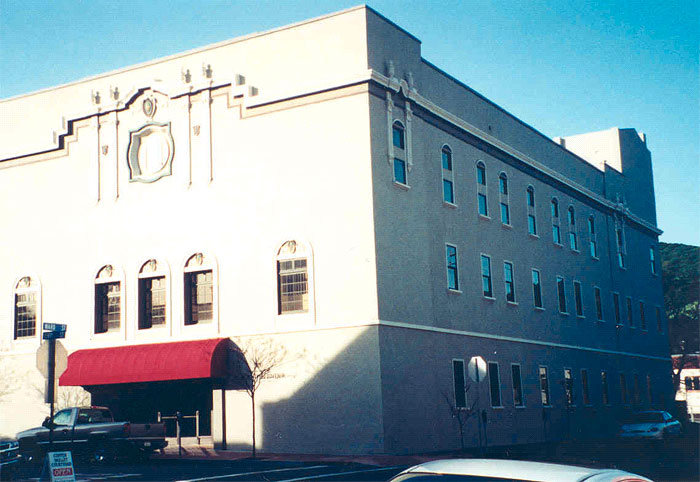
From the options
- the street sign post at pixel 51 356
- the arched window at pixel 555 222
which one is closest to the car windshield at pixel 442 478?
the street sign post at pixel 51 356

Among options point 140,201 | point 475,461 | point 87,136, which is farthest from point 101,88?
point 475,461

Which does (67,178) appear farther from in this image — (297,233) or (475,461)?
(475,461)

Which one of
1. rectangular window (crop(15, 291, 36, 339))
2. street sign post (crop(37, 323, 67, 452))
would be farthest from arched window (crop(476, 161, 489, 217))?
street sign post (crop(37, 323, 67, 452))

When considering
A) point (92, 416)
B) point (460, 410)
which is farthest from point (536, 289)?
point (92, 416)

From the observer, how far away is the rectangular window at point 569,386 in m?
43.0

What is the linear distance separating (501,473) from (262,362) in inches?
1009

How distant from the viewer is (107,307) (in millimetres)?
34562

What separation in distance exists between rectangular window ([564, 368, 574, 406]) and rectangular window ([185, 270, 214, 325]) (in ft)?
62.1

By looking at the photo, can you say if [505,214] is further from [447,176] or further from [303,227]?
[303,227]

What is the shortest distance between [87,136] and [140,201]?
3883 mm

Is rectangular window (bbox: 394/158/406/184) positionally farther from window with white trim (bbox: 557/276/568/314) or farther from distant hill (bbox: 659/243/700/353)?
distant hill (bbox: 659/243/700/353)

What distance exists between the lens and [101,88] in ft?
117

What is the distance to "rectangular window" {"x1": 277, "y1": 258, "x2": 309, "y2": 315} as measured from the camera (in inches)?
1204

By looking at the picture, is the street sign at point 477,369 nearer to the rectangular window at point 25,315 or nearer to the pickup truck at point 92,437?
the pickup truck at point 92,437
